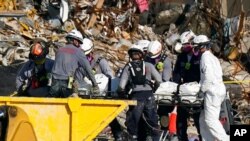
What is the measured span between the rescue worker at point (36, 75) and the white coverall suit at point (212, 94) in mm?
2395

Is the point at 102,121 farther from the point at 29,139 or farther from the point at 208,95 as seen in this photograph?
the point at 208,95

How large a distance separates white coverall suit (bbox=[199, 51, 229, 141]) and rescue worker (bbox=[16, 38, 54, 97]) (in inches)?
94.3

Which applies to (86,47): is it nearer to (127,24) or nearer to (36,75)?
(36,75)

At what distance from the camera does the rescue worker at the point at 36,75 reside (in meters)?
13.4

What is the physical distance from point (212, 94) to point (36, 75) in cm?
271

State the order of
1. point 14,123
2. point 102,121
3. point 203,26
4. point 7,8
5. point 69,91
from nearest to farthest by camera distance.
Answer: point 14,123
point 102,121
point 69,91
point 7,8
point 203,26

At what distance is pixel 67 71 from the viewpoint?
1320cm

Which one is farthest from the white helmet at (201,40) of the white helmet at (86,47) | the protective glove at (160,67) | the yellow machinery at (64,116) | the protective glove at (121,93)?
the yellow machinery at (64,116)

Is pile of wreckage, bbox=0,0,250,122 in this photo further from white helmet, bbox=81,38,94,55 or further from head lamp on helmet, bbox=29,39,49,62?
head lamp on helmet, bbox=29,39,49,62

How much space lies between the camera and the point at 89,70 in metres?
13.1

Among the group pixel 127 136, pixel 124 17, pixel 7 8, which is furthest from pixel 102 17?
pixel 127 136

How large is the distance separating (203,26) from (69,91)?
1172 centimetres

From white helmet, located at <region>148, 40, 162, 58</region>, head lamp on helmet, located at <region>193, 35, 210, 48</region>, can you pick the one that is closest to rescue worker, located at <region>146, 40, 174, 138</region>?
white helmet, located at <region>148, 40, 162, 58</region>

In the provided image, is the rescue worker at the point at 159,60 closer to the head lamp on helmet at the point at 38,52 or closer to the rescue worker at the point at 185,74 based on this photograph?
the rescue worker at the point at 185,74
